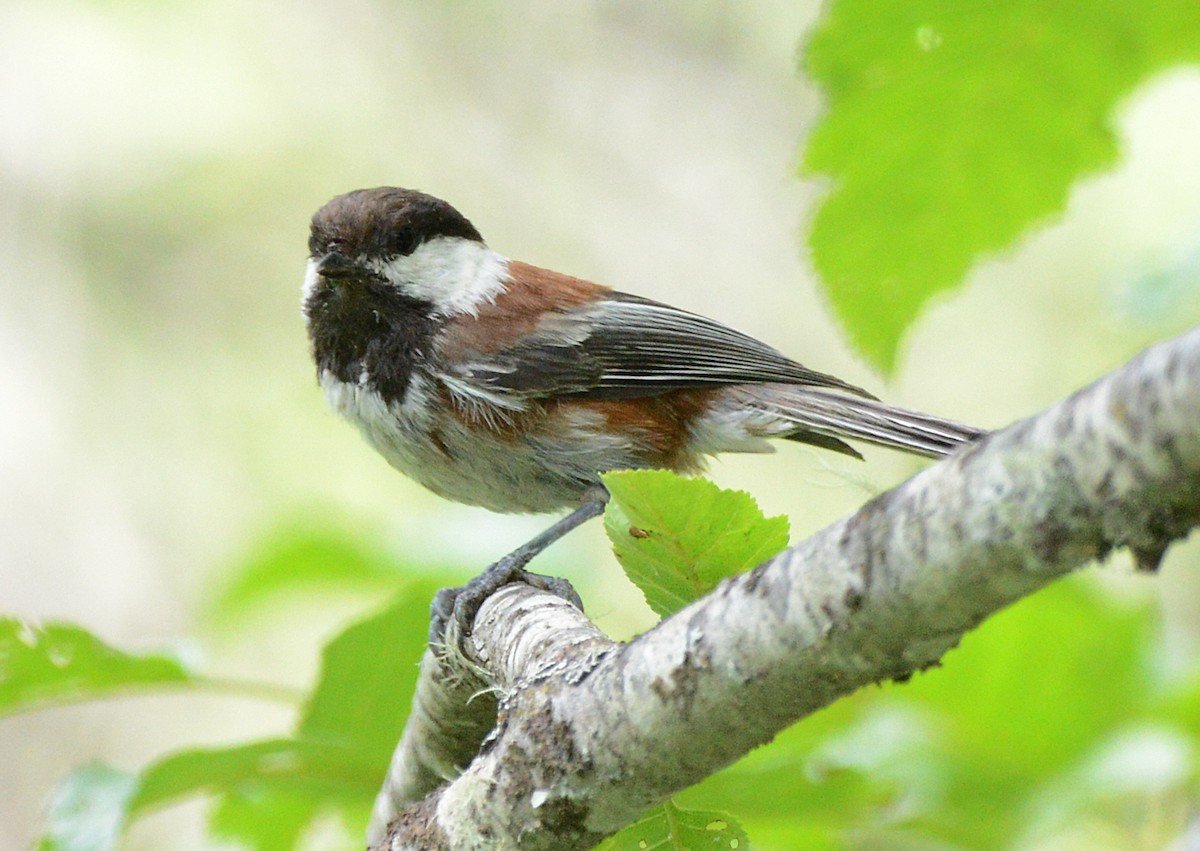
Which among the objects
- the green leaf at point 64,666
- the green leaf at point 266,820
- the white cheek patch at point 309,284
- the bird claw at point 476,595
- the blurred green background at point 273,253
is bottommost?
the green leaf at point 266,820

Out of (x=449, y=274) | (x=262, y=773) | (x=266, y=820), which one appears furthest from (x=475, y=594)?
(x=449, y=274)

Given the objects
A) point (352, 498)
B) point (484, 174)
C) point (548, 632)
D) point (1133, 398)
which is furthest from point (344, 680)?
point (484, 174)

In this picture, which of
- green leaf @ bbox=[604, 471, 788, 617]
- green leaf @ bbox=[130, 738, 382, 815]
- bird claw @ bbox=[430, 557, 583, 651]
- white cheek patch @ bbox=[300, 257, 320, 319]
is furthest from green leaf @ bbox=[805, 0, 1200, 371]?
white cheek patch @ bbox=[300, 257, 320, 319]

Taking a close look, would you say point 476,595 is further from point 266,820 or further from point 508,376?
point 508,376

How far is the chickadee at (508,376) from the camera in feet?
8.63

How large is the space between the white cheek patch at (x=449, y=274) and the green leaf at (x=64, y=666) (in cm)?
110

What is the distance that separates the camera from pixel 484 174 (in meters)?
6.48

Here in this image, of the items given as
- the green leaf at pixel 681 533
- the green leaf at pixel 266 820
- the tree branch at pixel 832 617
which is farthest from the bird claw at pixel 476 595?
the green leaf at pixel 681 533

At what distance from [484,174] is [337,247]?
398 cm

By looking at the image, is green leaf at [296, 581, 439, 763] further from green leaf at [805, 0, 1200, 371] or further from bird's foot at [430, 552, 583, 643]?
green leaf at [805, 0, 1200, 371]

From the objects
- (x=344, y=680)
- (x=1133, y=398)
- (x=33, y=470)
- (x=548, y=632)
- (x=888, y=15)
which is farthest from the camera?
(x=33, y=470)

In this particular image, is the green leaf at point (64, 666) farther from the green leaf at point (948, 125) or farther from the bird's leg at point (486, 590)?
the green leaf at point (948, 125)

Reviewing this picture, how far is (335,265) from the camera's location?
259 centimetres

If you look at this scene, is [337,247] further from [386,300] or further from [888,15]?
[888,15]
